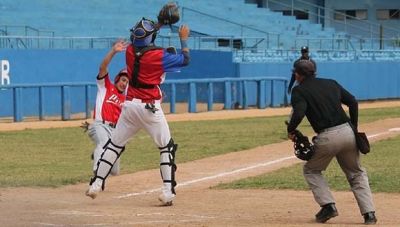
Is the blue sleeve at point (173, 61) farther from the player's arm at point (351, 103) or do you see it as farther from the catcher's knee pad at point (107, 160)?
the player's arm at point (351, 103)

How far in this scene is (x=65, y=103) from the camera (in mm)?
30594

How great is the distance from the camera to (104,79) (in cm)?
1316

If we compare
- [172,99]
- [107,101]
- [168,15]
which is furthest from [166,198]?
[172,99]

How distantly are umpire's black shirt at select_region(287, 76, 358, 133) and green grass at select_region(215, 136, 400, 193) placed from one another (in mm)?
3411

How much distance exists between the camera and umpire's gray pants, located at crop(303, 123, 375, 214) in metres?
9.95

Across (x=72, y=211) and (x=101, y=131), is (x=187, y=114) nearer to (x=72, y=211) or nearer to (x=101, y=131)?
(x=101, y=131)

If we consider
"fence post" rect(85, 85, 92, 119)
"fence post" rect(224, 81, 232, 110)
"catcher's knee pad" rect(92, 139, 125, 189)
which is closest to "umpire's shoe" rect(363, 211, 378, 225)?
"catcher's knee pad" rect(92, 139, 125, 189)

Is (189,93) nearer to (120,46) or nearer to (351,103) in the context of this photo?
(120,46)

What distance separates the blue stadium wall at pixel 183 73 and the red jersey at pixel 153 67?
64.0ft

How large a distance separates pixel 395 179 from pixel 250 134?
31.4ft

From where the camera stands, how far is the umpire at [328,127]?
32.6 ft

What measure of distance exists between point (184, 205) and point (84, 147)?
9.35 m

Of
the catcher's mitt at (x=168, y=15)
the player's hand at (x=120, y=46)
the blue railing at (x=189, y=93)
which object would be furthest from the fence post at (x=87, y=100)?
the catcher's mitt at (x=168, y=15)

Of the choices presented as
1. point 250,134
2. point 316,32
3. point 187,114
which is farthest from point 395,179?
point 316,32
